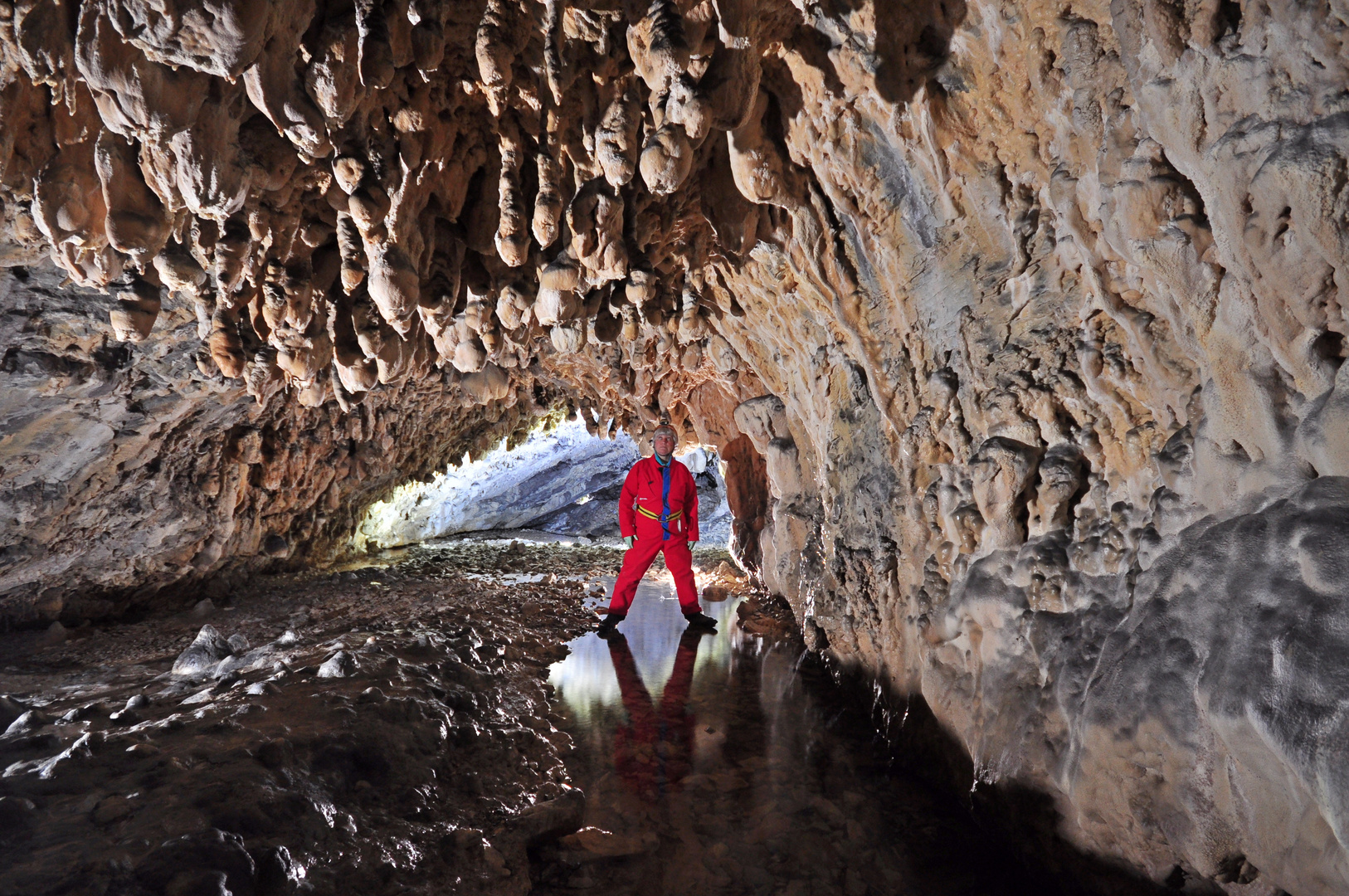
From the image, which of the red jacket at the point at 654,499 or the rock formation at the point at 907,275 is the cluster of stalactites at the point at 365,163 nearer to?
the rock formation at the point at 907,275

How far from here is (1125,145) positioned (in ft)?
7.12

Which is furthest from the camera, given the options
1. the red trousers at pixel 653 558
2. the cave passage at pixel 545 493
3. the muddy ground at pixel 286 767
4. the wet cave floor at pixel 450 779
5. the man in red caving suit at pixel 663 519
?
the cave passage at pixel 545 493

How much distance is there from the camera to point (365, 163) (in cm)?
315

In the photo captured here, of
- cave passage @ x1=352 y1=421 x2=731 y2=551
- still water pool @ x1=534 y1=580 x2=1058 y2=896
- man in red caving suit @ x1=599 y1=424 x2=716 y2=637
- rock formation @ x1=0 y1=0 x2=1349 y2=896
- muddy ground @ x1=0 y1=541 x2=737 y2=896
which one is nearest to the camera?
rock formation @ x1=0 y1=0 x2=1349 y2=896

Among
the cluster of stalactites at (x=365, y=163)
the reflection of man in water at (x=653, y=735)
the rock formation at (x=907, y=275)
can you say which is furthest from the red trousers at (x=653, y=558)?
the cluster of stalactites at (x=365, y=163)

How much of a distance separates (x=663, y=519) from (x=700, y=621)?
1080 mm

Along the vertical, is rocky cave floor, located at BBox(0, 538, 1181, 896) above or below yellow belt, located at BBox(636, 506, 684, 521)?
below

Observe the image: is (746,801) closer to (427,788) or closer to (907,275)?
(427,788)

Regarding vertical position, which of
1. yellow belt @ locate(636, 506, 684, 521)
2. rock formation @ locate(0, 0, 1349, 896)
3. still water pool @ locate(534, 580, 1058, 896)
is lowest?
still water pool @ locate(534, 580, 1058, 896)

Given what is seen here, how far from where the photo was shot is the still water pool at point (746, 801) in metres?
2.59

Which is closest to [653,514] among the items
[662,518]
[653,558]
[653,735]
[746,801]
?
[662,518]

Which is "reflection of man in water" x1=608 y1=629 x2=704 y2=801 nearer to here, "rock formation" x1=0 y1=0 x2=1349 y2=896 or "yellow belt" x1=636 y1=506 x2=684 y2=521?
"rock formation" x1=0 y1=0 x2=1349 y2=896

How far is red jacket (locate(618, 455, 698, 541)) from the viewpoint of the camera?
6656 millimetres

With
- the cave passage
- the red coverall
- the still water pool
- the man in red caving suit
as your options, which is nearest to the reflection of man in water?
the still water pool
